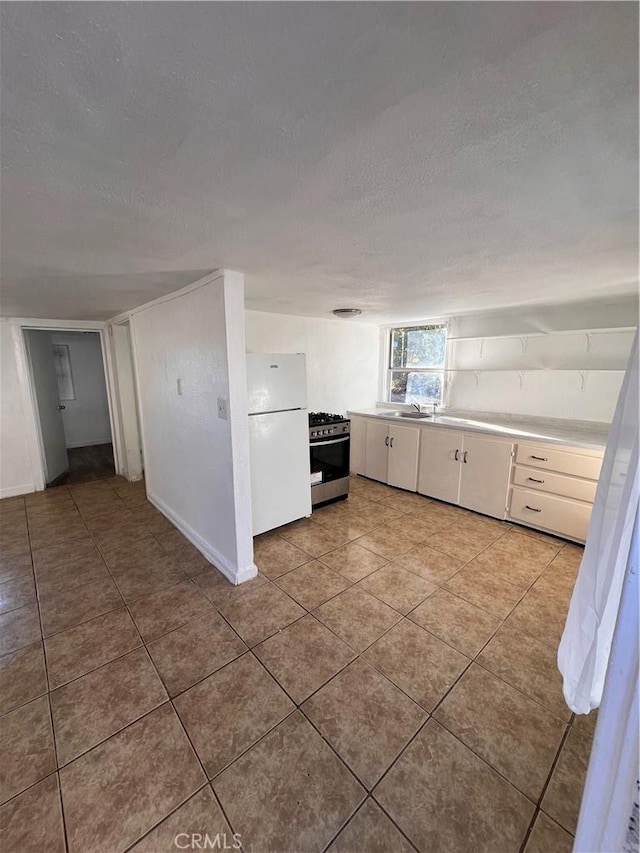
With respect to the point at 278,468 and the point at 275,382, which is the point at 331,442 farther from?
the point at 275,382

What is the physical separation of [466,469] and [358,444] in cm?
140

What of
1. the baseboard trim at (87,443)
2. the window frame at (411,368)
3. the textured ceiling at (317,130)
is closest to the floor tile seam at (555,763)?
the textured ceiling at (317,130)

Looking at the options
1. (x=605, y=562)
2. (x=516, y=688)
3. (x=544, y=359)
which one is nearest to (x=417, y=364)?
(x=544, y=359)

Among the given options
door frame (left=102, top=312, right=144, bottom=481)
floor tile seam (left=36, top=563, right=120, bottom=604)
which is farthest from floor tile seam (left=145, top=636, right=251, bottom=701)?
door frame (left=102, top=312, right=144, bottom=481)

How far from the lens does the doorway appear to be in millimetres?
4297

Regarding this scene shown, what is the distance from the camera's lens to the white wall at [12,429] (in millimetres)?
3805

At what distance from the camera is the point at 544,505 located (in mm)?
2928

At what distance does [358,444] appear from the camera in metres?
4.41

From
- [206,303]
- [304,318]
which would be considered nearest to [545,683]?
[206,303]

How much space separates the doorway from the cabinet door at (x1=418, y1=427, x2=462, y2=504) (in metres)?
4.13

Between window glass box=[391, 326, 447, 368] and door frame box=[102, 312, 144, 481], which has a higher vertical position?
window glass box=[391, 326, 447, 368]

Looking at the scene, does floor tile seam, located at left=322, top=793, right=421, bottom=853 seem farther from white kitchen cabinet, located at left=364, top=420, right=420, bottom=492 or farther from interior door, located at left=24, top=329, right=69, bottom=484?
interior door, located at left=24, top=329, right=69, bottom=484

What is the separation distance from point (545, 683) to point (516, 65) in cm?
228

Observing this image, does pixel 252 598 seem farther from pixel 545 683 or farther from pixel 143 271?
pixel 143 271
